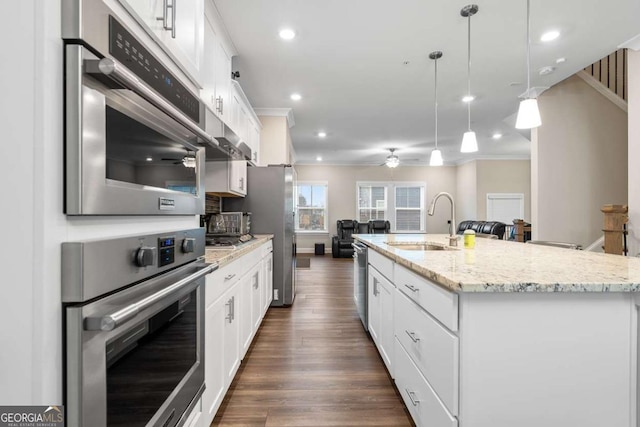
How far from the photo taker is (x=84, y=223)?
0.65 metres

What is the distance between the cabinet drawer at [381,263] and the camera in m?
1.96

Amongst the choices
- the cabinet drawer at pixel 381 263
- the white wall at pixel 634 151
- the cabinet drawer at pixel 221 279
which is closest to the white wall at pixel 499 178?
the white wall at pixel 634 151

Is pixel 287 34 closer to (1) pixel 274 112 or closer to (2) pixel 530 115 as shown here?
(1) pixel 274 112

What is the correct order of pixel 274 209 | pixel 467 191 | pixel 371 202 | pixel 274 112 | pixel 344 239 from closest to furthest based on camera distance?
pixel 274 209, pixel 274 112, pixel 344 239, pixel 467 191, pixel 371 202

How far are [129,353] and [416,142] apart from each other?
697 centimetres

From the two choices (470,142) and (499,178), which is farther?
(499,178)

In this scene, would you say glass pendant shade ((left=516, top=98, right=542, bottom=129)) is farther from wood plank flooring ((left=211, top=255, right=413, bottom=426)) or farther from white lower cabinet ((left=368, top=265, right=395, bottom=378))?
wood plank flooring ((left=211, top=255, right=413, bottom=426))

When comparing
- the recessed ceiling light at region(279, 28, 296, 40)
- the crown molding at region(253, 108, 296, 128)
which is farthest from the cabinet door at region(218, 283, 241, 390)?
the crown molding at region(253, 108, 296, 128)

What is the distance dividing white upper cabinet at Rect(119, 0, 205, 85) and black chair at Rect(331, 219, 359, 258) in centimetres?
712

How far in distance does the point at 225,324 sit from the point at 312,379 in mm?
807

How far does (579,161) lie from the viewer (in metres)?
3.97

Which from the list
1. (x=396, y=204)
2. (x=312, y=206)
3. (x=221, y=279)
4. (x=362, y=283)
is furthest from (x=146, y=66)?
(x=396, y=204)

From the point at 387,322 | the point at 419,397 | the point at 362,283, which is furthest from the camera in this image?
the point at 362,283

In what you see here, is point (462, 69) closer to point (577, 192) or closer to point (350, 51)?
point (350, 51)
